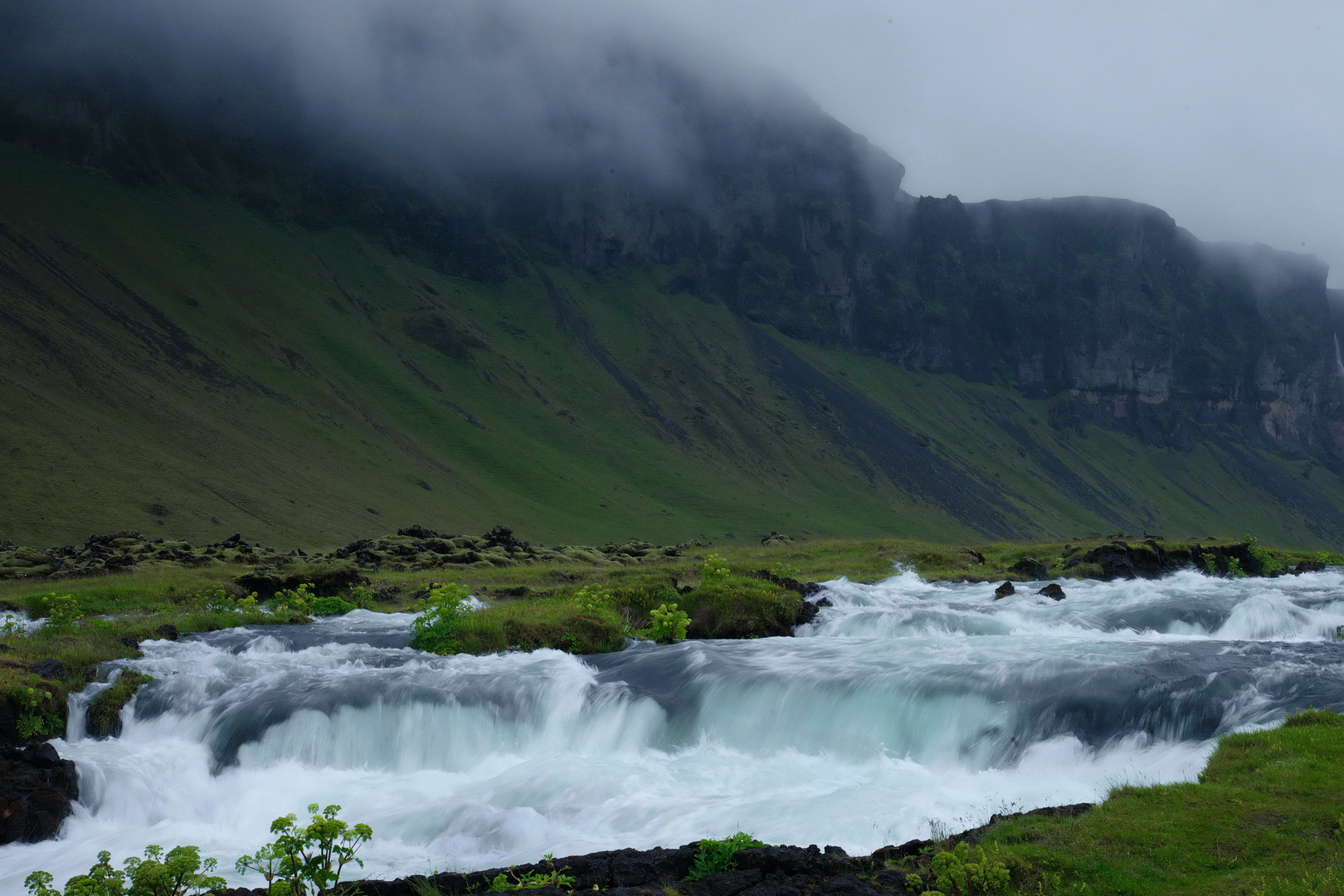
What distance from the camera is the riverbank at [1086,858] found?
10539 millimetres

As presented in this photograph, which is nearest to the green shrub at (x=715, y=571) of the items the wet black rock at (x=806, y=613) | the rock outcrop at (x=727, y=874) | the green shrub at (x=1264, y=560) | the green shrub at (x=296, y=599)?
the wet black rock at (x=806, y=613)

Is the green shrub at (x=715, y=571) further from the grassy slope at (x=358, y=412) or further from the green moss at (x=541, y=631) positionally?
the grassy slope at (x=358, y=412)

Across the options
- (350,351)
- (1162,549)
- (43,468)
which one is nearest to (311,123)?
(350,351)

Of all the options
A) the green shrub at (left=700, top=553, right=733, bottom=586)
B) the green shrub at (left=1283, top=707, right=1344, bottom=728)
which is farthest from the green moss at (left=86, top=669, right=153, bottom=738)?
the green shrub at (left=1283, top=707, right=1344, bottom=728)

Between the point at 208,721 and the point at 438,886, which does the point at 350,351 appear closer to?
the point at 208,721

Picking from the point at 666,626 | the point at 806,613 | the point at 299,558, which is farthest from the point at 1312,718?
the point at 299,558

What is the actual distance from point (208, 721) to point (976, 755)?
16582mm

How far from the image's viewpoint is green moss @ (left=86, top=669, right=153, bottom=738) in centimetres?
2027

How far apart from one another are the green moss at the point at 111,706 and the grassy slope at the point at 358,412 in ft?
189

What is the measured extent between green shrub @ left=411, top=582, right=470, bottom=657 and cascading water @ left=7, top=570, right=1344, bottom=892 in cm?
82

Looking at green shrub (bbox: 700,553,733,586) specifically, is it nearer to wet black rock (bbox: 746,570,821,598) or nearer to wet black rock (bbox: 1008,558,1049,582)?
wet black rock (bbox: 746,570,821,598)

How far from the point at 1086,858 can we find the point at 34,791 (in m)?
16.8

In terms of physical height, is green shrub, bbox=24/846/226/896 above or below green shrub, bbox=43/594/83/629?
above

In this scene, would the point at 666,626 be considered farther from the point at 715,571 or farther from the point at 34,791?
the point at 34,791
